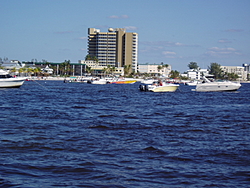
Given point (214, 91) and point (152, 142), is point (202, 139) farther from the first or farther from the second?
point (214, 91)

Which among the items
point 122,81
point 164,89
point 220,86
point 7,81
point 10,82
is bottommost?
point 122,81

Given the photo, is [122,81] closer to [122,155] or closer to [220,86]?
[220,86]

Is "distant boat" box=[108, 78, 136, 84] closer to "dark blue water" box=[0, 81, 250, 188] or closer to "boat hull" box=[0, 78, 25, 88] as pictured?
"boat hull" box=[0, 78, 25, 88]

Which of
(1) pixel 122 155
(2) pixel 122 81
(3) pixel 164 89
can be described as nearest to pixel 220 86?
(3) pixel 164 89

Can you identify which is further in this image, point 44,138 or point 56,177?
point 44,138

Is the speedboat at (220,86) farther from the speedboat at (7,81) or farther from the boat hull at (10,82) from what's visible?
the speedboat at (7,81)

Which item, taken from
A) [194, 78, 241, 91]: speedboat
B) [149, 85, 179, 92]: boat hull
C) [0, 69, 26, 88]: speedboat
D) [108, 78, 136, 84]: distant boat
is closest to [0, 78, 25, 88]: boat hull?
[0, 69, 26, 88]: speedboat

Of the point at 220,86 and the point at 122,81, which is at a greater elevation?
the point at 220,86

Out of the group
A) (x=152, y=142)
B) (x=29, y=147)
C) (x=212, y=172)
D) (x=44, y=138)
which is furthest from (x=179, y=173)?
(x=44, y=138)

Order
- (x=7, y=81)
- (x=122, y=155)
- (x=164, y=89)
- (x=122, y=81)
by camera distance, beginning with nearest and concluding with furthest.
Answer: (x=122, y=155) < (x=164, y=89) < (x=7, y=81) < (x=122, y=81)

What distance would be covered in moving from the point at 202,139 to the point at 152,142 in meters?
2.61

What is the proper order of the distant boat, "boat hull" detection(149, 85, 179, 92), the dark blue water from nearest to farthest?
1. the dark blue water
2. "boat hull" detection(149, 85, 179, 92)
3. the distant boat

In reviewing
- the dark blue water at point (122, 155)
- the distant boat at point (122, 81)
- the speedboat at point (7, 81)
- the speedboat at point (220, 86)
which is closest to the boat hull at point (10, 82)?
the speedboat at point (7, 81)

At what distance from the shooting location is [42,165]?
1270cm
